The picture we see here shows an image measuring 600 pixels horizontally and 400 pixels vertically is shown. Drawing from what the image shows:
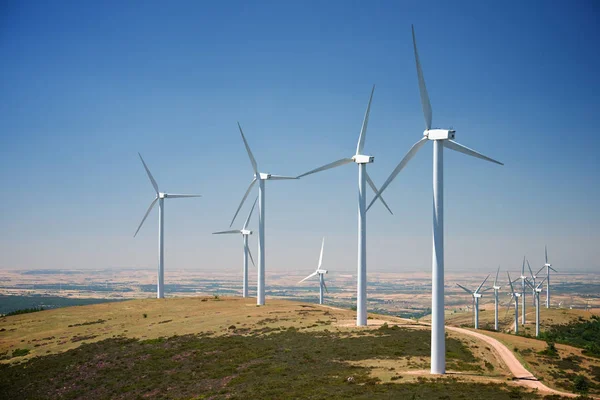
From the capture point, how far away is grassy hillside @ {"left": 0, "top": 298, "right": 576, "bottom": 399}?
196 ft

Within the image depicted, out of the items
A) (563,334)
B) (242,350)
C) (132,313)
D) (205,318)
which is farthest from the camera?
(563,334)

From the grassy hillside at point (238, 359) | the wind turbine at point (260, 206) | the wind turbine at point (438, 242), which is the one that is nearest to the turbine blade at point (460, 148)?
the wind turbine at point (438, 242)

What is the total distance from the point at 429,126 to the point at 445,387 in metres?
26.4

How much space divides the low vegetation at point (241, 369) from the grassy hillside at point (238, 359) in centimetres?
15

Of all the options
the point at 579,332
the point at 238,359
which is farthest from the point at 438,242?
the point at 579,332

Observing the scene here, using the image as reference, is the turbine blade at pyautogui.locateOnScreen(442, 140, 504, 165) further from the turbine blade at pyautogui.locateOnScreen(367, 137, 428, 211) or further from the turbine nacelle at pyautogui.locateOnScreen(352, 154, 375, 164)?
the turbine nacelle at pyautogui.locateOnScreen(352, 154, 375, 164)

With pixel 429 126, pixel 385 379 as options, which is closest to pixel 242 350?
pixel 385 379

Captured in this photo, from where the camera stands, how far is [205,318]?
371 ft

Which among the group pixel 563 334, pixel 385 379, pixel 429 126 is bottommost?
pixel 563 334

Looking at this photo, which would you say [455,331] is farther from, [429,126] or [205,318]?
[205,318]

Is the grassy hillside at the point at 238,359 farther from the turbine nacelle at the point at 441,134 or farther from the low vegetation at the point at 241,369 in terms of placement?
the turbine nacelle at the point at 441,134

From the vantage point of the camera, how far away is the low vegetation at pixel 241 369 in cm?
5738

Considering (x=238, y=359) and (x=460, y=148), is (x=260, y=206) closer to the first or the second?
(x=238, y=359)

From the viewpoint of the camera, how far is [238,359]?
77812mm
